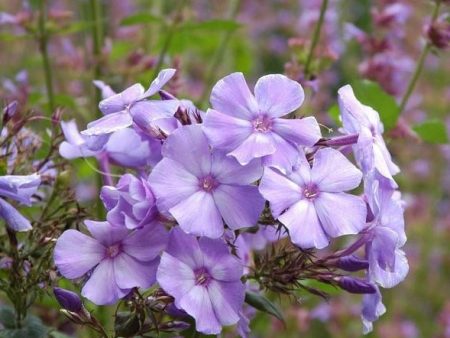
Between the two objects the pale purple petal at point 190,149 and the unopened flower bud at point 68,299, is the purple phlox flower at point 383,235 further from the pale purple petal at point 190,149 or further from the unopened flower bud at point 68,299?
the unopened flower bud at point 68,299

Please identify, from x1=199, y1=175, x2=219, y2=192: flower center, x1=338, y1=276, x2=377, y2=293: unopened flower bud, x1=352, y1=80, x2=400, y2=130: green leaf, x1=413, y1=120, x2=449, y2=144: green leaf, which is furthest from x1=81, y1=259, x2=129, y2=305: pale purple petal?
x1=413, y1=120, x2=449, y2=144: green leaf

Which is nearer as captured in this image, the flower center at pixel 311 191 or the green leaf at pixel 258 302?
the flower center at pixel 311 191

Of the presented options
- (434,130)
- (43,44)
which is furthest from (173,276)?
(43,44)

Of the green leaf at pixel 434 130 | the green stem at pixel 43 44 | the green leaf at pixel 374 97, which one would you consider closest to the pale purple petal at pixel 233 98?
the green leaf at pixel 374 97

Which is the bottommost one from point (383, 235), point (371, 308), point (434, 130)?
point (434, 130)

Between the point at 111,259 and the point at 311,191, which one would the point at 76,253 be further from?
the point at 311,191

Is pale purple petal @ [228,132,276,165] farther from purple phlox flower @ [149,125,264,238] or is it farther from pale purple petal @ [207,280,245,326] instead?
pale purple petal @ [207,280,245,326]
